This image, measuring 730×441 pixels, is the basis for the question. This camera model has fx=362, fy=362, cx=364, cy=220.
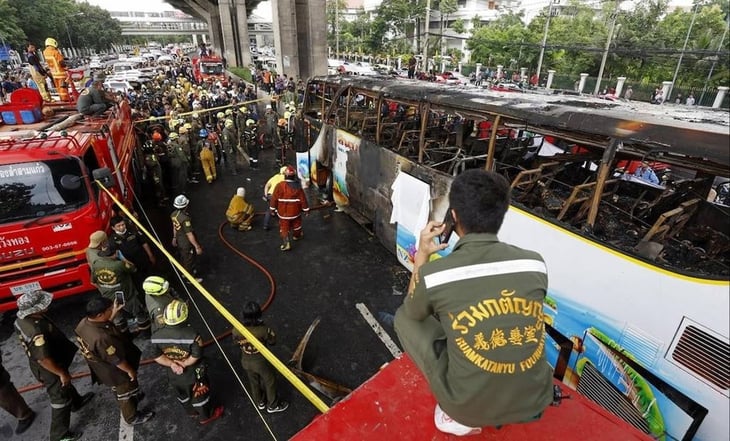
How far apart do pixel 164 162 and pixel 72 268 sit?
507cm

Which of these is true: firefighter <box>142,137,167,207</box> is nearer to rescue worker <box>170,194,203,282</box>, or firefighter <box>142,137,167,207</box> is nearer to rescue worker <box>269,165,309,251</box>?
rescue worker <box>170,194,203,282</box>

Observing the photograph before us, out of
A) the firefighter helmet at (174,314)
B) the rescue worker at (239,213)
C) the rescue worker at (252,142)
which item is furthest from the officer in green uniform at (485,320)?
the rescue worker at (252,142)

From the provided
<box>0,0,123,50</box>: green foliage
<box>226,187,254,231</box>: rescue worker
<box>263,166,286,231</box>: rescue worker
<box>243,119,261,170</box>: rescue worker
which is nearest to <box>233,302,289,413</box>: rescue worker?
<box>263,166,286,231</box>: rescue worker

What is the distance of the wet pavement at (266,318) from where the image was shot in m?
3.96

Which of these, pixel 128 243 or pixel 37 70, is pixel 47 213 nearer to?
pixel 128 243

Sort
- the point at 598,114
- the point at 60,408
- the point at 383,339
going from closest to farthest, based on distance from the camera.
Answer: the point at 598,114, the point at 60,408, the point at 383,339

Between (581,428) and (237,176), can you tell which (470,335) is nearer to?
(581,428)

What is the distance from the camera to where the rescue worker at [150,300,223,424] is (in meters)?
3.47

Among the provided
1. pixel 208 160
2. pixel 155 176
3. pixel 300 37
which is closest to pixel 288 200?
pixel 155 176

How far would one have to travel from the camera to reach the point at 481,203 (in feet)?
5.67

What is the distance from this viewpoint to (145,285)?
3.79 m

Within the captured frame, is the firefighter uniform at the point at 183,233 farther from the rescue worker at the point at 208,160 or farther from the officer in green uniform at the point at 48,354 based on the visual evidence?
the rescue worker at the point at 208,160

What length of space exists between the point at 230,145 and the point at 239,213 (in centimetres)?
477

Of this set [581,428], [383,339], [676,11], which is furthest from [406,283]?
[676,11]
